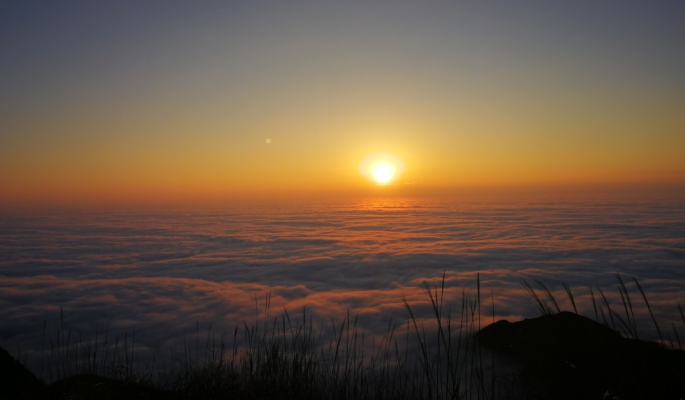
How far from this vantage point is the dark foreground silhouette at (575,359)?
14.5 ft

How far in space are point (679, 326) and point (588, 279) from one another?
7.03 m

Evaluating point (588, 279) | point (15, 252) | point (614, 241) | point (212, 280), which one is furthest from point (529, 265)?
point (15, 252)

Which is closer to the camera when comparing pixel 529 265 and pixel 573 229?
pixel 529 265

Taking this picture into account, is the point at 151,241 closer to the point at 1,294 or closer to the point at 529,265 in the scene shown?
the point at 1,294

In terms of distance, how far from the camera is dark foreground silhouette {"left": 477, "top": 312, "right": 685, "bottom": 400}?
4414 mm

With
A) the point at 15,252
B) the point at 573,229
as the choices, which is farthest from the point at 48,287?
the point at 573,229

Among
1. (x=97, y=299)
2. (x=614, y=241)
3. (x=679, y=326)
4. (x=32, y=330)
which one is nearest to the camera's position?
(x=679, y=326)

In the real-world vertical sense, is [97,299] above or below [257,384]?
below

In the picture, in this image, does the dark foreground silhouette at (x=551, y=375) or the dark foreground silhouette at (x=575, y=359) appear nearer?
the dark foreground silhouette at (x=551, y=375)

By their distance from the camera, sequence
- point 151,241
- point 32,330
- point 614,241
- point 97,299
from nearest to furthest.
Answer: point 32,330
point 97,299
point 614,241
point 151,241

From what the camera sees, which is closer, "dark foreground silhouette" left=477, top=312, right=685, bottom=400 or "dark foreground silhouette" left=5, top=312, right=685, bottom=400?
"dark foreground silhouette" left=5, top=312, right=685, bottom=400

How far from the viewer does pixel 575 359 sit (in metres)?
6.11

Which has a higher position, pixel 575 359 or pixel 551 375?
pixel 575 359

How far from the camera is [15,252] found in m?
32.3
